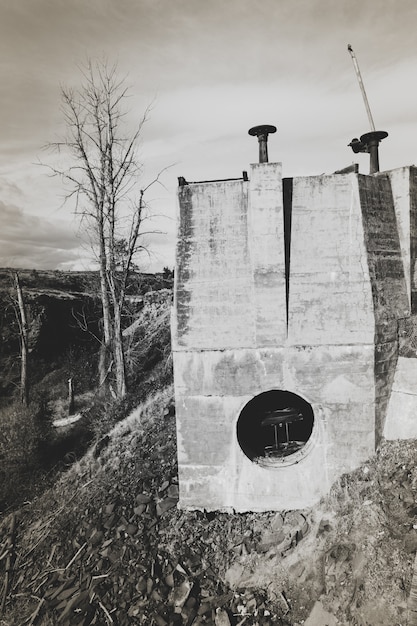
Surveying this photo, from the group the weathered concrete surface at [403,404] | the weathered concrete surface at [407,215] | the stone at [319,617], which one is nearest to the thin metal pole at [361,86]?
the weathered concrete surface at [407,215]

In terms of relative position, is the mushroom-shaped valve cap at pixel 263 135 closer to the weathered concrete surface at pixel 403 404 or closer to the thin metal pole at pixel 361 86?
the thin metal pole at pixel 361 86

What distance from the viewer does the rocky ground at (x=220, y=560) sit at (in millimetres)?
6484

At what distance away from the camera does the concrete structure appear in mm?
7891

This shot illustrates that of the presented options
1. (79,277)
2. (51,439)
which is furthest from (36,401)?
(79,277)

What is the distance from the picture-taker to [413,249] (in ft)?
27.7

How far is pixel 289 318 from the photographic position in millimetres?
7914

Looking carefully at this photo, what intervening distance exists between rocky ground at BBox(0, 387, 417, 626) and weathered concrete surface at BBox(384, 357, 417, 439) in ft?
0.81

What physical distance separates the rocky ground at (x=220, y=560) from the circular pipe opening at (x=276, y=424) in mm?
1516

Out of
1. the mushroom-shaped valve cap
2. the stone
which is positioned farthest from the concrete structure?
the stone

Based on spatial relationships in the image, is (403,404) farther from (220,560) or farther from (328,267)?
(220,560)

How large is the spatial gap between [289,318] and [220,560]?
4767 millimetres

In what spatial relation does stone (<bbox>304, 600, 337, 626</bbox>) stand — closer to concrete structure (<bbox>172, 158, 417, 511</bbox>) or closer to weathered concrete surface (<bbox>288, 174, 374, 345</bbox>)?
concrete structure (<bbox>172, 158, 417, 511</bbox>)

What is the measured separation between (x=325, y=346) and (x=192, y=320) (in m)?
2.61

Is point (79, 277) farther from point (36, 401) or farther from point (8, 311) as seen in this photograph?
point (36, 401)
